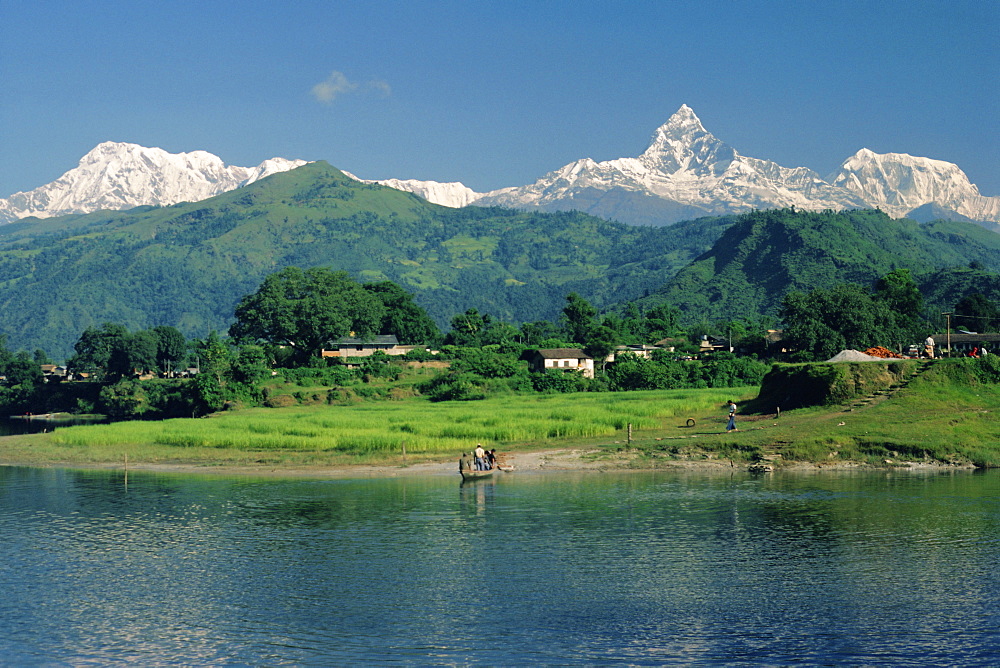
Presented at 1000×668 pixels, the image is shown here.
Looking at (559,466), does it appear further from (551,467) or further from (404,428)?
(404,428)

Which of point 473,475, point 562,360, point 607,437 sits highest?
point 562,360

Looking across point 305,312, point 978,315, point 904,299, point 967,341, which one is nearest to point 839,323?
point 904,299

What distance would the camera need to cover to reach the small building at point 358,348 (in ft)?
592

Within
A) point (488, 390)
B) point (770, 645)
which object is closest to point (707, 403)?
point (488, 390)

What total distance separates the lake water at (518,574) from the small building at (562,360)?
100.0 metres

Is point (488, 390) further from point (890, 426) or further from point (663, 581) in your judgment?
point (663, 581)

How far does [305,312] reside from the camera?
516ft

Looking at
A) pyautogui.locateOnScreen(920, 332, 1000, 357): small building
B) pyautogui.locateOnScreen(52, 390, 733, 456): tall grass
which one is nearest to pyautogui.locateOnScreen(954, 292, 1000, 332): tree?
pyautogui.locateOnScreen(920, 332, 1000, 357): small building

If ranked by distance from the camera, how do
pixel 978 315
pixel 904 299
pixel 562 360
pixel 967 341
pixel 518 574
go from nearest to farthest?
pixel 518 574, pixel 562 360, pixel 904 299, pixel 967 341, pixel 978 315

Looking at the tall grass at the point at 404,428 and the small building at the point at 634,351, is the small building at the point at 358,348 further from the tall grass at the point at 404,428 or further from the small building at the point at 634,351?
the tall grass at the point at 404,428

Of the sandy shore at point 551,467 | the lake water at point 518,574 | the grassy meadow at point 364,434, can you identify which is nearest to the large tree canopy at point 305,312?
the grassy meadow at point 364,434

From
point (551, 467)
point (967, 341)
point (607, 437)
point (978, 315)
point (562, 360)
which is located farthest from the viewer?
point (978, 315)

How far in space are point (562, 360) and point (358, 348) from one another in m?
42.5

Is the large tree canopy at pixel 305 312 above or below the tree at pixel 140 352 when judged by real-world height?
above
